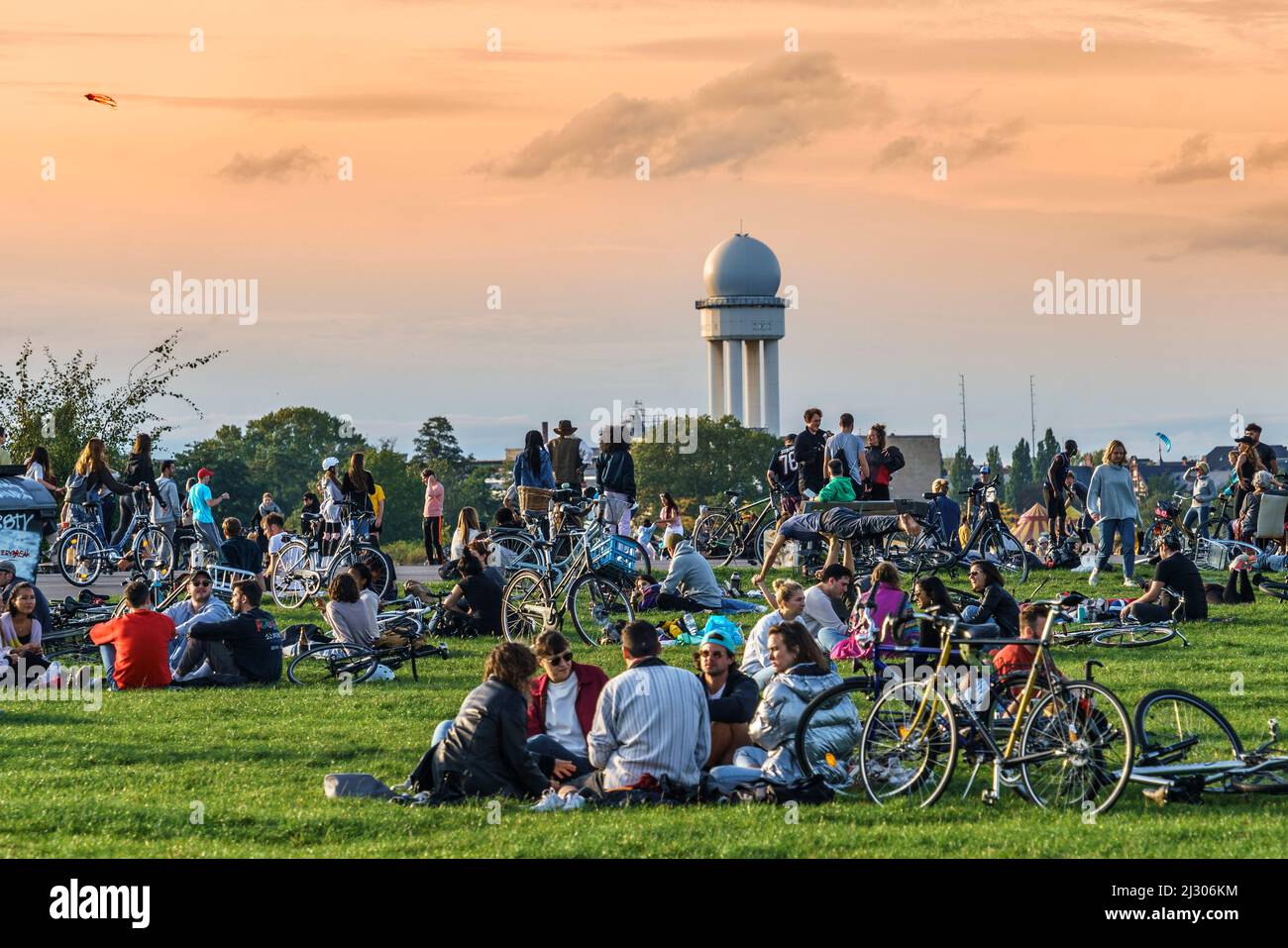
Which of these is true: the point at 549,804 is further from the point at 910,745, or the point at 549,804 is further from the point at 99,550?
the point at 99,550

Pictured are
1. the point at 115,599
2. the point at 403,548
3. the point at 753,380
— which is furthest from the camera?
the point at 753,380

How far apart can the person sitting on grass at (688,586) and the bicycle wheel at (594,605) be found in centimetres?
172

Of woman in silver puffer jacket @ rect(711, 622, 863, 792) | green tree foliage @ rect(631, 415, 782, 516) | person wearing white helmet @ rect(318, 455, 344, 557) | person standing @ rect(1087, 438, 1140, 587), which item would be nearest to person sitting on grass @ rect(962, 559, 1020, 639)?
woman in silver puffer jacket @ rect(711, 622, 863, 792)

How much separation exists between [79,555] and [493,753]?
16048 millimetres

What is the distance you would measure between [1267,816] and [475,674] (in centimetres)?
875

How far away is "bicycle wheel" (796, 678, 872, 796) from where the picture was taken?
11.5 meters

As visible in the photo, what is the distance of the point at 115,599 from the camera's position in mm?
23469

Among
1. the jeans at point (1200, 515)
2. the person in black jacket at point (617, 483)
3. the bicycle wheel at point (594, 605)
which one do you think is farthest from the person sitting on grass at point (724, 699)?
the jeans at point (1200, 515)

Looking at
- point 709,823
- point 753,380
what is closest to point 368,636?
point 709,823

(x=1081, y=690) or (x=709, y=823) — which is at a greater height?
(x=1081, y=690)

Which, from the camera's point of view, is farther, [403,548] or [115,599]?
[403,548]

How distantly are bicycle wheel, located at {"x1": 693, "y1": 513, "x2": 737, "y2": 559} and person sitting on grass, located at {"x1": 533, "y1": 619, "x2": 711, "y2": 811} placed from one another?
17698mm

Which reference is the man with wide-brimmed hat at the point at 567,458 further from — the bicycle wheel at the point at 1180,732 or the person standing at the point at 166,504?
the bicycle wheel at the point at 1180,732
